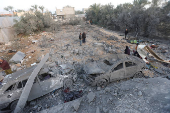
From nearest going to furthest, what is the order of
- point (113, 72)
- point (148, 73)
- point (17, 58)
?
point (113, 72), point (148, 73), point (17, 58)

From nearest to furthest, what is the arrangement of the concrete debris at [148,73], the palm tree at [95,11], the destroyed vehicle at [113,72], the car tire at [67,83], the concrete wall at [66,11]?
the destroyed vehicle at [113,72] < the car tire at [67,83] < the concrete debris at [148,73] < the palm tree at [95,11] < the concrete wall at [66,11]

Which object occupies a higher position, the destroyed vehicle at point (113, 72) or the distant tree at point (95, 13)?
the distant tree at point (95, 13)

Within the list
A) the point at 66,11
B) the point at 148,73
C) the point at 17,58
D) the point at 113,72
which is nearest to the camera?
the point at 113,72

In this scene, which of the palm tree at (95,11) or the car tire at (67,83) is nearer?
the car tire at (67,83)

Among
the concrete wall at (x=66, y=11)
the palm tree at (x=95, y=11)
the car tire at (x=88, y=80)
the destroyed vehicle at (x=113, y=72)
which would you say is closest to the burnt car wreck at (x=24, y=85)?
the car tire at (x=88, y=80)

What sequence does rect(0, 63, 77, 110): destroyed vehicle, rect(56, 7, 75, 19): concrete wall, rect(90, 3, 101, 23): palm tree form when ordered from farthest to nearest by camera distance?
rect(56, 7, 75, 19): concrete wall → rect(90, 3, 101, 23): palm tree → rect(0, 63, 77, 110): destroyed vehicle

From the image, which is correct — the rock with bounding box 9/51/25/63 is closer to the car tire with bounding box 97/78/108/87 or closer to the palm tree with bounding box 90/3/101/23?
the car tire with bounding box 97/78/108/87

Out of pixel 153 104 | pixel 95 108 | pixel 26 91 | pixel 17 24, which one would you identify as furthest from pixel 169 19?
pixel 17 24

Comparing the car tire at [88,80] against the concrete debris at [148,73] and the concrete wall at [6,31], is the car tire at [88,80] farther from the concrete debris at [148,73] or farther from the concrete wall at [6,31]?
the concrete wall at [6,31]

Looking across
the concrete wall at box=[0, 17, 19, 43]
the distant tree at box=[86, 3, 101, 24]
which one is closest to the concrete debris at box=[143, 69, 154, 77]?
the concrete wall at box=[0, 17, 19, 43]

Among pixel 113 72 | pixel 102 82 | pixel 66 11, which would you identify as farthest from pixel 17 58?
pixel 66 11

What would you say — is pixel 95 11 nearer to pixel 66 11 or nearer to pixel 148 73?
pixel 66 11

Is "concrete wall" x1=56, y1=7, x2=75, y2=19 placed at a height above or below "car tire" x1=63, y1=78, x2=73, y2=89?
above

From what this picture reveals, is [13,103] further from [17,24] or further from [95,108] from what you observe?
[17,24]
